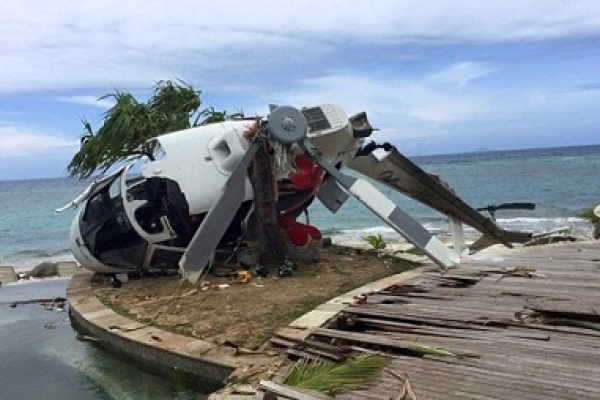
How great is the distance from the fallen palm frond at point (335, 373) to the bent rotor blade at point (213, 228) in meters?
4.14

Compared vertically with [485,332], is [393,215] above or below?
above

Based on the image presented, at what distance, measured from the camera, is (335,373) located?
4645 mm

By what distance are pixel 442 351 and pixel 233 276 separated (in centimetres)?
588

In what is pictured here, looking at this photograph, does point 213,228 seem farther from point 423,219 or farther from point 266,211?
point 423,219

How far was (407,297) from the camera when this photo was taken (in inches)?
274

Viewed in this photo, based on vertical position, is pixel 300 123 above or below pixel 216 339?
above

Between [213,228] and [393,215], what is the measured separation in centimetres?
275

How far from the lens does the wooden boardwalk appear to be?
4340 millimetres

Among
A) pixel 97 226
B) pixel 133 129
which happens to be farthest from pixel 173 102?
pixel 97 226

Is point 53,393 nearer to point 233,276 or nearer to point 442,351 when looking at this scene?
point 233,276

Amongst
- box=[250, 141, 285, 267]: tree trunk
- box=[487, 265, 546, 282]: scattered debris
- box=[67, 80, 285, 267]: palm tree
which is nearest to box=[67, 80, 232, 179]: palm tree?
box=[67, 80, 285, 267]: palm tree

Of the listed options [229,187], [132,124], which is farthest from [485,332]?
[132,124]

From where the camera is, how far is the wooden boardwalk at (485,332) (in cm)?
434

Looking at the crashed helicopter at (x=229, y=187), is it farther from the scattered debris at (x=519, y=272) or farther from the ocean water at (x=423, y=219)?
the ocean water at (x=423, y=219)
